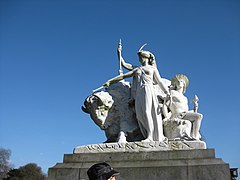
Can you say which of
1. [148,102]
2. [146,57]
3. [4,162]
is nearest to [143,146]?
[148,102]

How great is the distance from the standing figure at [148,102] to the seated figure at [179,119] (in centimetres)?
Result: 27

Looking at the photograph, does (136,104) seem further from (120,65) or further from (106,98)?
(120,65)

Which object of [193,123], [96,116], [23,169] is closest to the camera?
[193,123]

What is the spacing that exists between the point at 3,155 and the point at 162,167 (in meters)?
35.6

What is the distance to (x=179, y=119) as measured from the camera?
26.7 ft

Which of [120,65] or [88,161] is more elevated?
[120,65]

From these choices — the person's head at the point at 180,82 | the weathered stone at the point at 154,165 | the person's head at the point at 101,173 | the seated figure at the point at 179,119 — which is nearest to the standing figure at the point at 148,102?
the seated figure at the point at 179,119

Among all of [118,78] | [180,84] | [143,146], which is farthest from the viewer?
[118,78]

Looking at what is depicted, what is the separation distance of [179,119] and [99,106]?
2.49 meters

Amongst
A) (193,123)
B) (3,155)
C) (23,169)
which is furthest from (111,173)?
(3,155)

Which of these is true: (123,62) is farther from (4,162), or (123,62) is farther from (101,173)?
(4,162)

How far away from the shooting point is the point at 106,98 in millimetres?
8812

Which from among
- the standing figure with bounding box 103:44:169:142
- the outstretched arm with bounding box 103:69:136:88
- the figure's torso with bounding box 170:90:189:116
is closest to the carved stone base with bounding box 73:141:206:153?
the standing figure with bounding box 103:44:169:142

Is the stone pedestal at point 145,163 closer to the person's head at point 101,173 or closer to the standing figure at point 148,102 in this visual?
the standing figure at point 148,102
